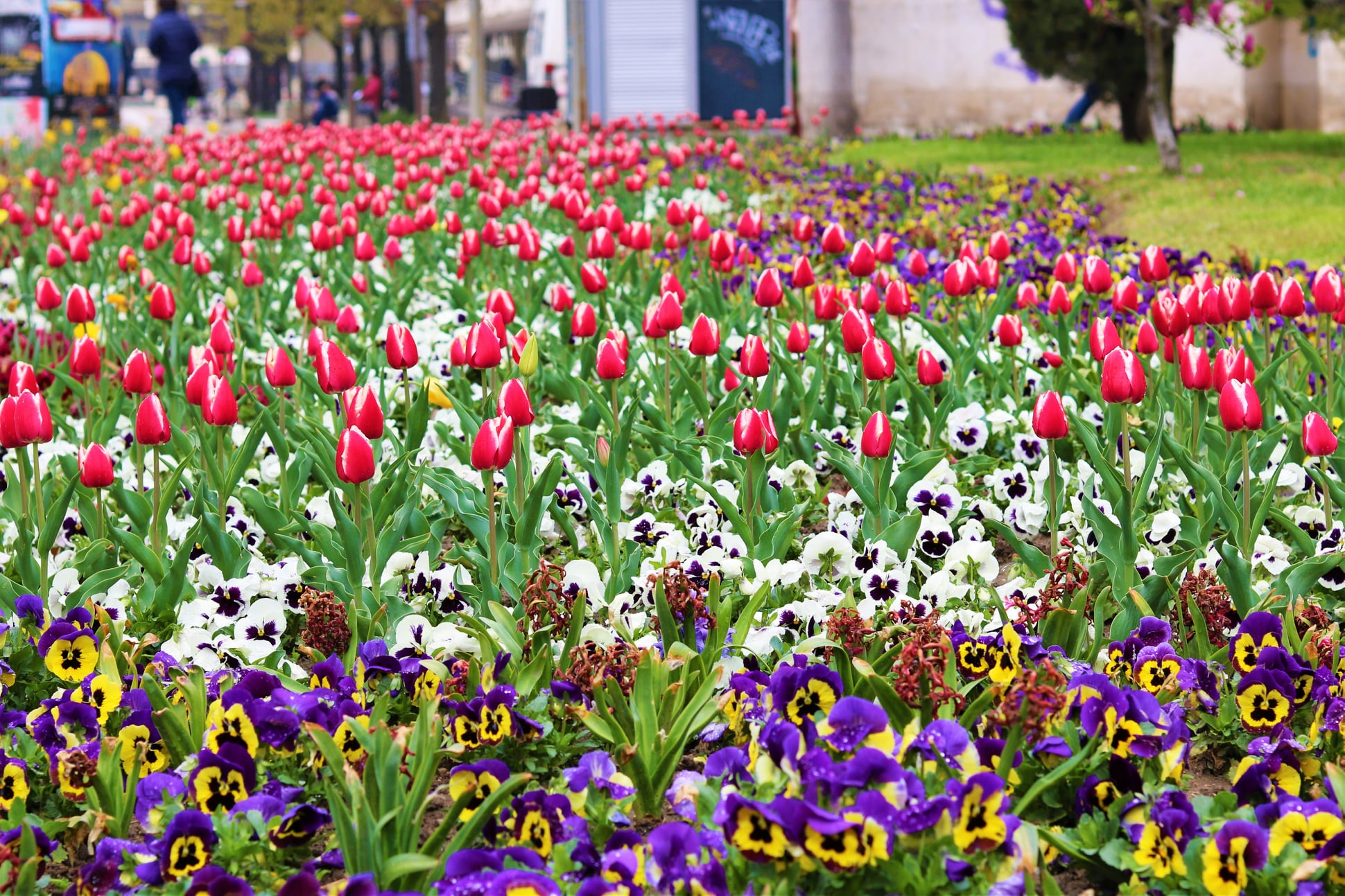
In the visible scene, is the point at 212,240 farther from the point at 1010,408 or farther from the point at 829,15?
the point at 829,15

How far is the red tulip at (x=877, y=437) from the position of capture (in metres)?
3.53

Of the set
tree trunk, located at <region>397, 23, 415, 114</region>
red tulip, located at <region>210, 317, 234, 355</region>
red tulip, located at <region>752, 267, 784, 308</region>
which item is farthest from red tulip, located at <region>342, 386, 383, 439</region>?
tree trunk, located at <region>397, 23, 415, 114</region>

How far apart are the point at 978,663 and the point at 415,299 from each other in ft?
16.2

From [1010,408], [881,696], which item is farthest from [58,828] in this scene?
[1010,408]

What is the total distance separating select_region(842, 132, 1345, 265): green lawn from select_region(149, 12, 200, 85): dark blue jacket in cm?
831

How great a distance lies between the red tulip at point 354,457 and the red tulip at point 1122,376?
1664 mm

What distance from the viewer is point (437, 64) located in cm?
3209

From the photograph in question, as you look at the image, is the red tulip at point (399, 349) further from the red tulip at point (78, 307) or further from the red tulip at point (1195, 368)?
the red tulip at point (1195, 368)

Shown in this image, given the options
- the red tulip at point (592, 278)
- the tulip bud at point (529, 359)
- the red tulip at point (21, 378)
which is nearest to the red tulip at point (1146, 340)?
the tulip bud at point (529, 359)

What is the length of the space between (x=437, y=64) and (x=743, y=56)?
42.5 ft

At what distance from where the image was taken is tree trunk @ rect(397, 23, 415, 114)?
121ft

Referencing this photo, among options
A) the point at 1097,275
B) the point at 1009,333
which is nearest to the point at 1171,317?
the point at 1009,333

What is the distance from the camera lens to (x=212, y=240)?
897cm

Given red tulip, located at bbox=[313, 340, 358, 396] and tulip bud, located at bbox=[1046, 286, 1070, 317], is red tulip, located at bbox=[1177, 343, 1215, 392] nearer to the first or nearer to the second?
tulip bud, located at bbox=[1046, 286, 1070, 317]
